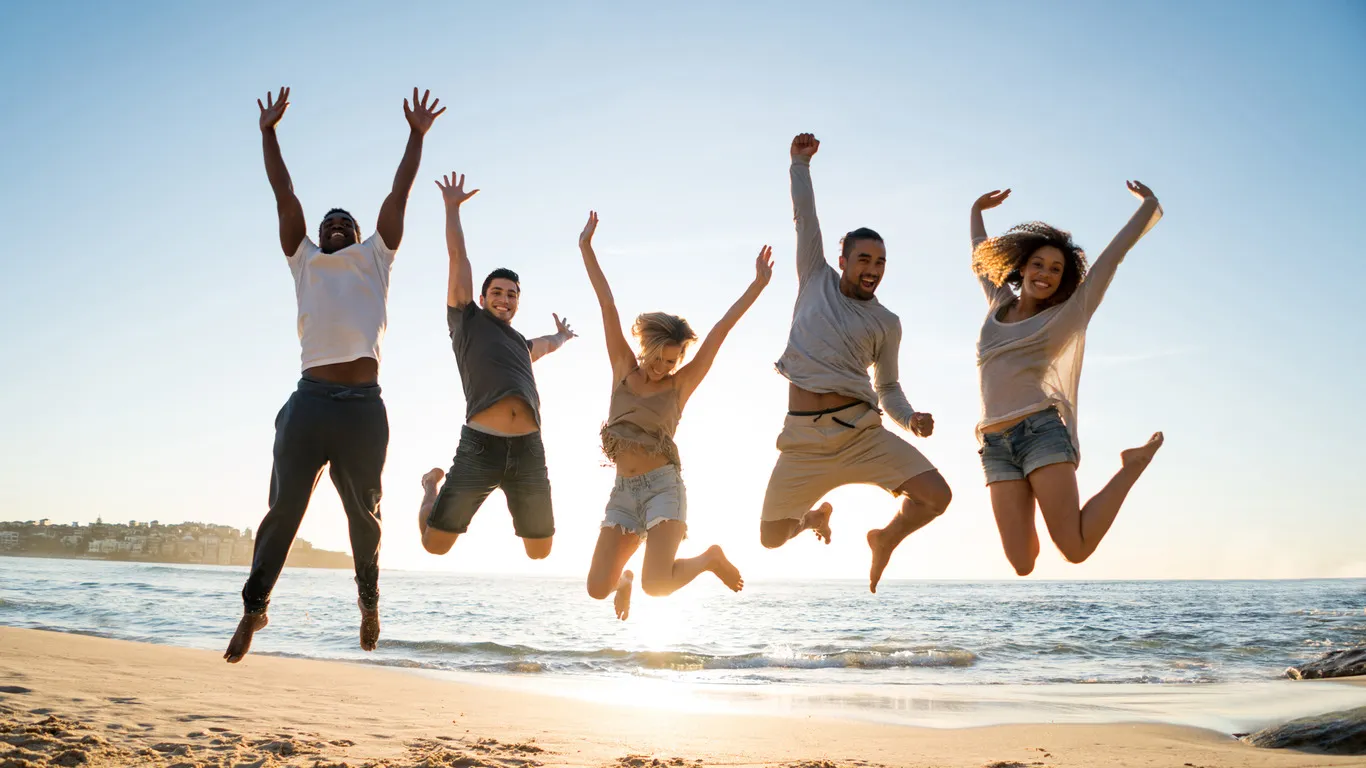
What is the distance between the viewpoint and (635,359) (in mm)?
6582

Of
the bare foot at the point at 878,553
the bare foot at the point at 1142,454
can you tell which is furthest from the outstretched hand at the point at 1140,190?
the bare foot at the point at 878,553

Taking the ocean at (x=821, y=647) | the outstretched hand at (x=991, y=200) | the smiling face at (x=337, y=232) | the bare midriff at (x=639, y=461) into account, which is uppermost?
the outstretched hand at (x=991, y=200)

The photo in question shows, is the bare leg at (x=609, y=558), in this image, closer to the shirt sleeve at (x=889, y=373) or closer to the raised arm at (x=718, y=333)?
the raised arm at (x=718, y=333)

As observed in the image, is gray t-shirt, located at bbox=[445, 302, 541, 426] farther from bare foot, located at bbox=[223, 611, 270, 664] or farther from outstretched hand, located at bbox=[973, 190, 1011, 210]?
outstretched hand, located at bbox=[973, 190, 1011, 210]

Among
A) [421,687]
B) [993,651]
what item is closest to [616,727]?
[421,687]

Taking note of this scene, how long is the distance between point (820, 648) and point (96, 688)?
1312 centimetres

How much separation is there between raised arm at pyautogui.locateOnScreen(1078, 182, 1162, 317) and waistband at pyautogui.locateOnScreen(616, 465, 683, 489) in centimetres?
280

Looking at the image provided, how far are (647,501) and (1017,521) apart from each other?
240cm

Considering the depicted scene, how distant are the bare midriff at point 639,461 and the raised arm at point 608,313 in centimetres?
53

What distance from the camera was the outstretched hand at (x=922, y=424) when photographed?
17.6 feet

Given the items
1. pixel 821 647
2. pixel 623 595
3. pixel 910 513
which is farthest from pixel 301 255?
pixel 821 647

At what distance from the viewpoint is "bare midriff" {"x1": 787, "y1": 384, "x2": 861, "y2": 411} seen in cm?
579

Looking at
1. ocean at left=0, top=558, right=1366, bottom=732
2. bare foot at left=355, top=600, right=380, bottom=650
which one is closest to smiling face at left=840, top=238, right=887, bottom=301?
bare foot at left=355, top=600, right=380, bottom=650

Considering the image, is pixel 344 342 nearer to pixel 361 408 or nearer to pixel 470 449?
pixel 361 408
